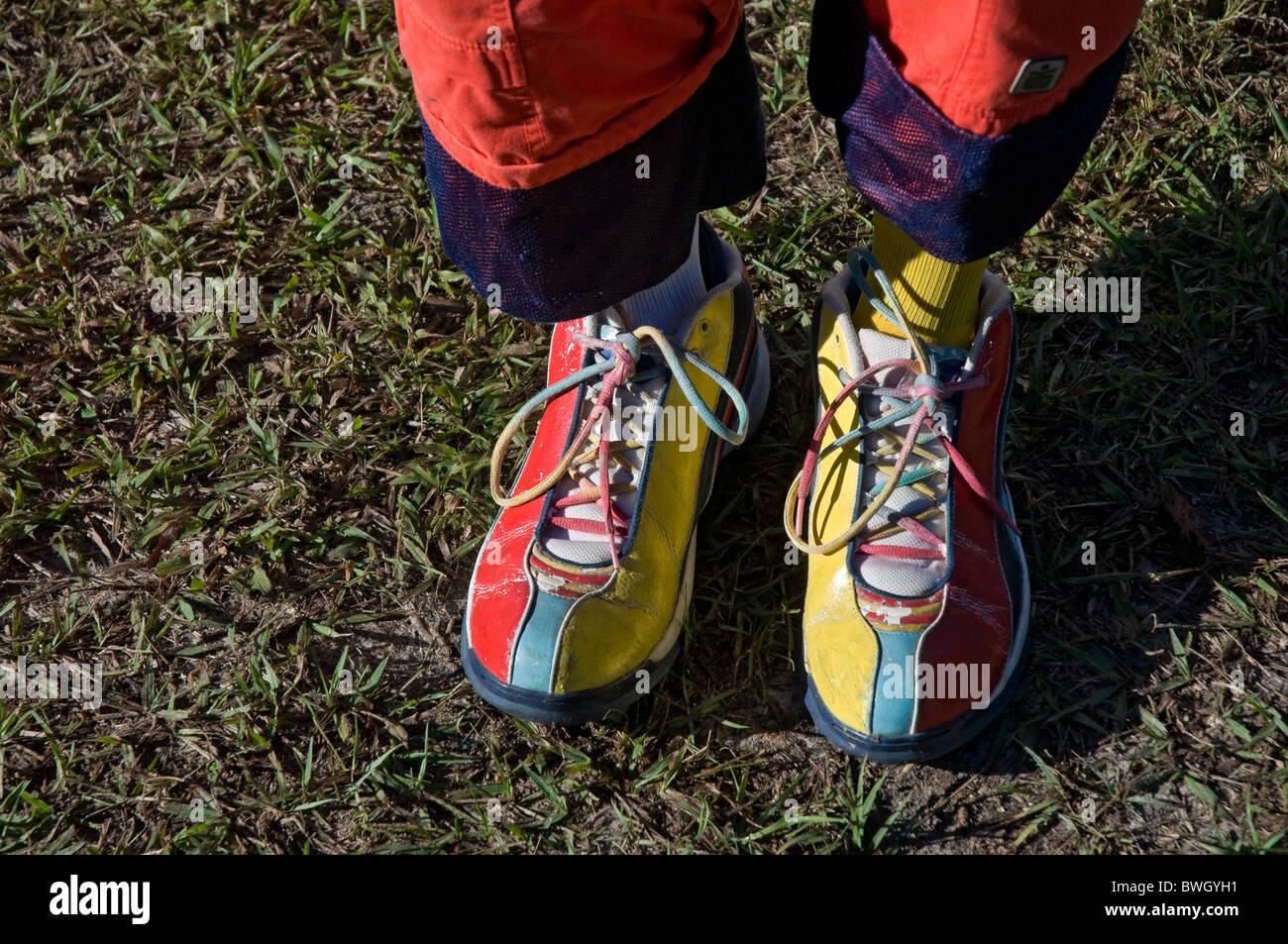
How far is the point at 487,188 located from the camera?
1305mm

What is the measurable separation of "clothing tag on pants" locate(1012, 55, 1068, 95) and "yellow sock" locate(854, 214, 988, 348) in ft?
1.27

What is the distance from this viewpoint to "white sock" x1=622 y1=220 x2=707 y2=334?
1.70 meters

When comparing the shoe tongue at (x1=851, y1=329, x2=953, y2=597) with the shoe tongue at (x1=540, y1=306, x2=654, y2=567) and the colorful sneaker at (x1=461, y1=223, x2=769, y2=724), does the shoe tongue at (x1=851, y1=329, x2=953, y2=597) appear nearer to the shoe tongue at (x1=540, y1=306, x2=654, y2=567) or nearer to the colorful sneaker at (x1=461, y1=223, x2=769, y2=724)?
the colorful sneaker at (x1=461, y1=223, x2=769, y2=724)

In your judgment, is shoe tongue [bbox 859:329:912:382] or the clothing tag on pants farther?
shoe tongue [bbox 859:329:912:382]

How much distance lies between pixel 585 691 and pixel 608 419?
429 mm

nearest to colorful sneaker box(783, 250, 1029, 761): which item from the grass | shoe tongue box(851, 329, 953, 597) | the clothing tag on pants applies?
shoe tongue box(851, 329, 953, 597)

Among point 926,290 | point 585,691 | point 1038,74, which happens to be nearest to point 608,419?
point 585,691

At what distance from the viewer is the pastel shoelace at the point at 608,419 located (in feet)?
5.45

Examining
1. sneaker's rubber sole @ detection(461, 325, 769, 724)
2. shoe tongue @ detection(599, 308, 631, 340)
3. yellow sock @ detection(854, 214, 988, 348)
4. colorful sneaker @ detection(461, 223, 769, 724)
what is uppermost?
yellow sock @ detection(854, 214, 988, 348)

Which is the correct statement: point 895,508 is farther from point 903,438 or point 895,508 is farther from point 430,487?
point 430,487

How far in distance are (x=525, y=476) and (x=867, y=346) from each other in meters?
0.61

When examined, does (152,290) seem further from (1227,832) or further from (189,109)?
(1227,832)


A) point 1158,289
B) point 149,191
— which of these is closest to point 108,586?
point 149,191
